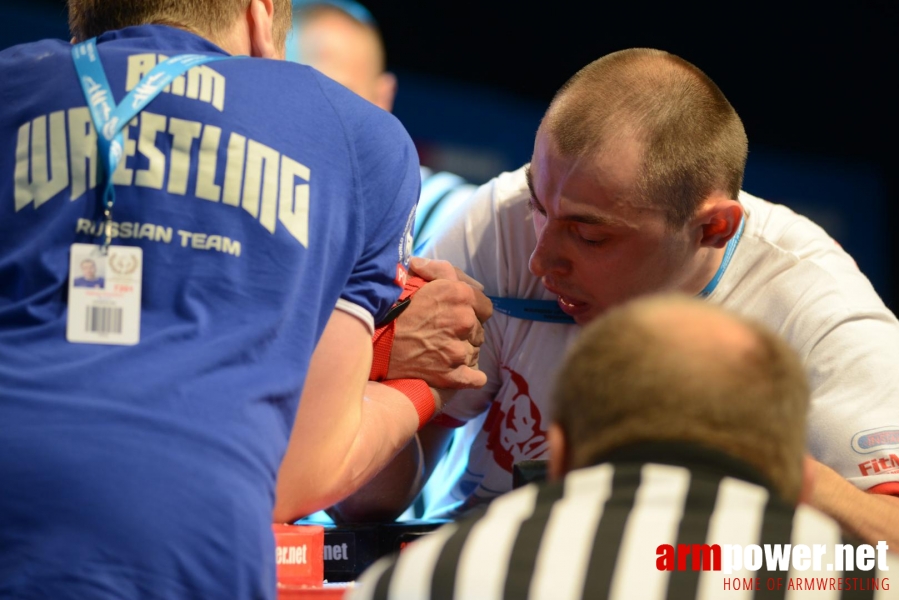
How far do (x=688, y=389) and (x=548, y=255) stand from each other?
3.50 feet

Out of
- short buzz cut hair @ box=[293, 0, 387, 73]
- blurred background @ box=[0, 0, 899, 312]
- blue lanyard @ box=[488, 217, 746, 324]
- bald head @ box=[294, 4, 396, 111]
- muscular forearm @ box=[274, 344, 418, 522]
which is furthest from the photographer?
blurred background @ box=[0, 0, 899, 312]

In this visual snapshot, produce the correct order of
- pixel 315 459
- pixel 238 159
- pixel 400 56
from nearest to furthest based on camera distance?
1. pixel 238 159
2. pixel 315 459
3. pixel 400 56

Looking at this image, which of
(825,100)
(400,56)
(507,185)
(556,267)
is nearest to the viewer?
(556,267)

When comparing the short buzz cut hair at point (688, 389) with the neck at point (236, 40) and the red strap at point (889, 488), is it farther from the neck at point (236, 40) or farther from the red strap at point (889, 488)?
the red strap at point (889, 488)

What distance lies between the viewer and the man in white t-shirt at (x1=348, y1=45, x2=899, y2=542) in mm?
1827

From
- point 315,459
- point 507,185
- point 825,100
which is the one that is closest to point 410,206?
point 315,459

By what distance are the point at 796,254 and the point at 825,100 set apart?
326 centimetres

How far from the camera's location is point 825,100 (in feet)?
16.4

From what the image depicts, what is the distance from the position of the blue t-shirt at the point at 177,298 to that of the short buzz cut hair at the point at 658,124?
652 mm

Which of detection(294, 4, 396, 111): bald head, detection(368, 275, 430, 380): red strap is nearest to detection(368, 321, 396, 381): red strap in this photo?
detection(368, 275, 430, 380): red strap

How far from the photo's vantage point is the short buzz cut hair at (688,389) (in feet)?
2.86

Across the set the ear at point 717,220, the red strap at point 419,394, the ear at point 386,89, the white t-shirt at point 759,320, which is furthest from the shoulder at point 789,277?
the ear at point 386,89

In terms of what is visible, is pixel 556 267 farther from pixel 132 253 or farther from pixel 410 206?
pixel 132 253

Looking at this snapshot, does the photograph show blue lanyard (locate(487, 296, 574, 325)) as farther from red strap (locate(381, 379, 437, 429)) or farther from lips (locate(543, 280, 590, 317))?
red strap (locate(381, 379, 437, 429))
